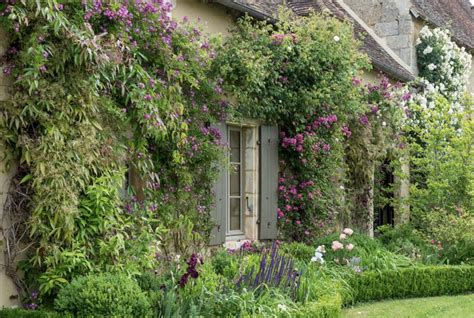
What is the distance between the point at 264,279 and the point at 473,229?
4885mm

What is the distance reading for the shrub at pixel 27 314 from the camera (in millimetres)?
5188

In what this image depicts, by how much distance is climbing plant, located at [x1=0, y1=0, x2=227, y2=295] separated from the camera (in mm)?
5676

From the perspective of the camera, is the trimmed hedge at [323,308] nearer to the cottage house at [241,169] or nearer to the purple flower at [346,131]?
the cottage house at [241,169]

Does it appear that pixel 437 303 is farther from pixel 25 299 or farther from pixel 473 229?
pixel 25 299

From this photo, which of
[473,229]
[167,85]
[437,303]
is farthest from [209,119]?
[473,229]

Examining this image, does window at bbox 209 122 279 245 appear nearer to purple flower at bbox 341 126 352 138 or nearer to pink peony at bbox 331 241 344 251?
pink peony at bbox 331 241 344 251

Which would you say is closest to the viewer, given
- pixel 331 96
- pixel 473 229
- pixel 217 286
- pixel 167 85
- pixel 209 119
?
pixel 217 286


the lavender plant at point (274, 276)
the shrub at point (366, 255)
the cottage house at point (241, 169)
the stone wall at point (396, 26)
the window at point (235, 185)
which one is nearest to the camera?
the lavender plant at point (274, 276)

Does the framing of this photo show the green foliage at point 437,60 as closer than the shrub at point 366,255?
Result: No

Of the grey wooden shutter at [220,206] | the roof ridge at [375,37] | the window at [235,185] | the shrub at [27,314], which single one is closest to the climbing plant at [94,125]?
the shrub at [27,314]

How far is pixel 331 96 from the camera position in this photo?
955 centimetres

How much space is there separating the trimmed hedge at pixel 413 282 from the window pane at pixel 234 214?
181 centimetres

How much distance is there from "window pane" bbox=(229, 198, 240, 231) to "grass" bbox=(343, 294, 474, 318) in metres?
2.02

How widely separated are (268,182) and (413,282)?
2.43 meters
